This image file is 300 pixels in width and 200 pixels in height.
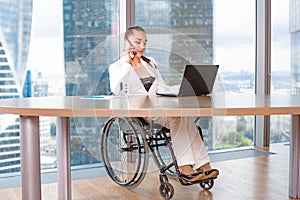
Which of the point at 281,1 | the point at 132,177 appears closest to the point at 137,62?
the point at 132,177

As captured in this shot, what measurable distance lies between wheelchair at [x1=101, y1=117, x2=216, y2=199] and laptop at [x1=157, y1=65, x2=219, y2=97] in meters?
0.23

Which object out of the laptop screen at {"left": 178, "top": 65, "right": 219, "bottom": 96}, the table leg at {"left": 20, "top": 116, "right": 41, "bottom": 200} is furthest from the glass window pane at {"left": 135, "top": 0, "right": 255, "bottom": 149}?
the table leg at {"left": 20, "top": 116, "right": 41, "bottom": 200}

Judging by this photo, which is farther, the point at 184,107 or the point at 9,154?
the point at 9,154

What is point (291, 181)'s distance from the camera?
2.34m

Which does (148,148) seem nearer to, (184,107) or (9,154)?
(184,107)

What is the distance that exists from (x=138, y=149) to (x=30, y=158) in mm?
758

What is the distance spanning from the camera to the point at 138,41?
2.07 metres

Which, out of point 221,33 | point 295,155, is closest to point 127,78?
point 295,155

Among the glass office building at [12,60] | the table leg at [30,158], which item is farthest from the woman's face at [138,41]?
the glass office building at [12,60]

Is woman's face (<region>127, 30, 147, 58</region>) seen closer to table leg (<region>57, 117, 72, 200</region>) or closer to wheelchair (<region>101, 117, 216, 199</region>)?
wheelchair (<region>101, 117, 216, 199</region>)

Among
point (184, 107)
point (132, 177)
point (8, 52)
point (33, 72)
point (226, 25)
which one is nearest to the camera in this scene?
point (184, 107)

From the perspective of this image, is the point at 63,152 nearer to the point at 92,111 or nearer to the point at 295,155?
the point at 92,111

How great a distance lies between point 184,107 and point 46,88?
174cm

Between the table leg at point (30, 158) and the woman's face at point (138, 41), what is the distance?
66cm
